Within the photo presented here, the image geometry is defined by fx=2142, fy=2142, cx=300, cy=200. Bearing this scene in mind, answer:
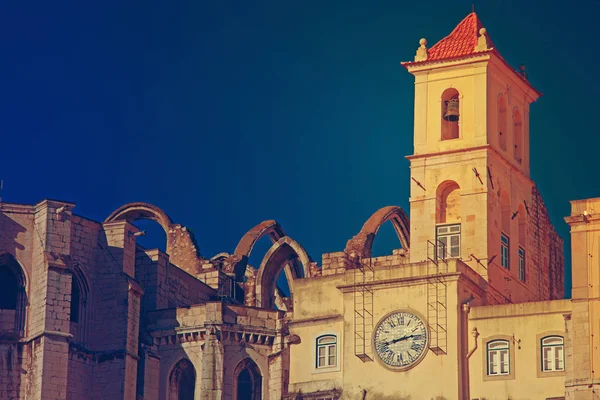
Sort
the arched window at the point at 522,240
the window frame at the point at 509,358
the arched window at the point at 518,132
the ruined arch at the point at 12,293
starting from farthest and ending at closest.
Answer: the arched window at the point at 518,132
the arched window at the point at 522,240
the ruined arch at the point at 12,293
the window frame at the point at 509,358

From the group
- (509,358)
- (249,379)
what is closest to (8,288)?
(249,379)

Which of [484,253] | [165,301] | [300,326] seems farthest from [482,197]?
[165,301]

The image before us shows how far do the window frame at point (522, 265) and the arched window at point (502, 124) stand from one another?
430cm

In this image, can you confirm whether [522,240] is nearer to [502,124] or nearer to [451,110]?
[502,124]

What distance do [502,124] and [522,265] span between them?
5.78 meters

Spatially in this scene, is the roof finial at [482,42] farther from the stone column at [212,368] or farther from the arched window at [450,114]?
the stone column at [212,368]

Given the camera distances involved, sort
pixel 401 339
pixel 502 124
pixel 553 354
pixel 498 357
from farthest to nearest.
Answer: pixel 502 124
pixel 401 339
pixel 498 357
pixel 553 354

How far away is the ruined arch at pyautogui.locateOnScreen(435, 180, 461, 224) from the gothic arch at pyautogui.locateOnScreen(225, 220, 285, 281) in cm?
1156

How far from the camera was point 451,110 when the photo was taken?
3391 inches

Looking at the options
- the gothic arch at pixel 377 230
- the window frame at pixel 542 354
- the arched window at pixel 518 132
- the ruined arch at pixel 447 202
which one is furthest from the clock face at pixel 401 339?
the arched window at pixel 518 132

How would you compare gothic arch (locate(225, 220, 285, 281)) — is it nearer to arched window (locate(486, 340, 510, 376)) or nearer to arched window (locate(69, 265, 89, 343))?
arched window (locate(69, 265, 89, 343))

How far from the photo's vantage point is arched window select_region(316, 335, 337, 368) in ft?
273

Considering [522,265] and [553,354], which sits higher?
[522,265]

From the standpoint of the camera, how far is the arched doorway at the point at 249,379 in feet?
284
